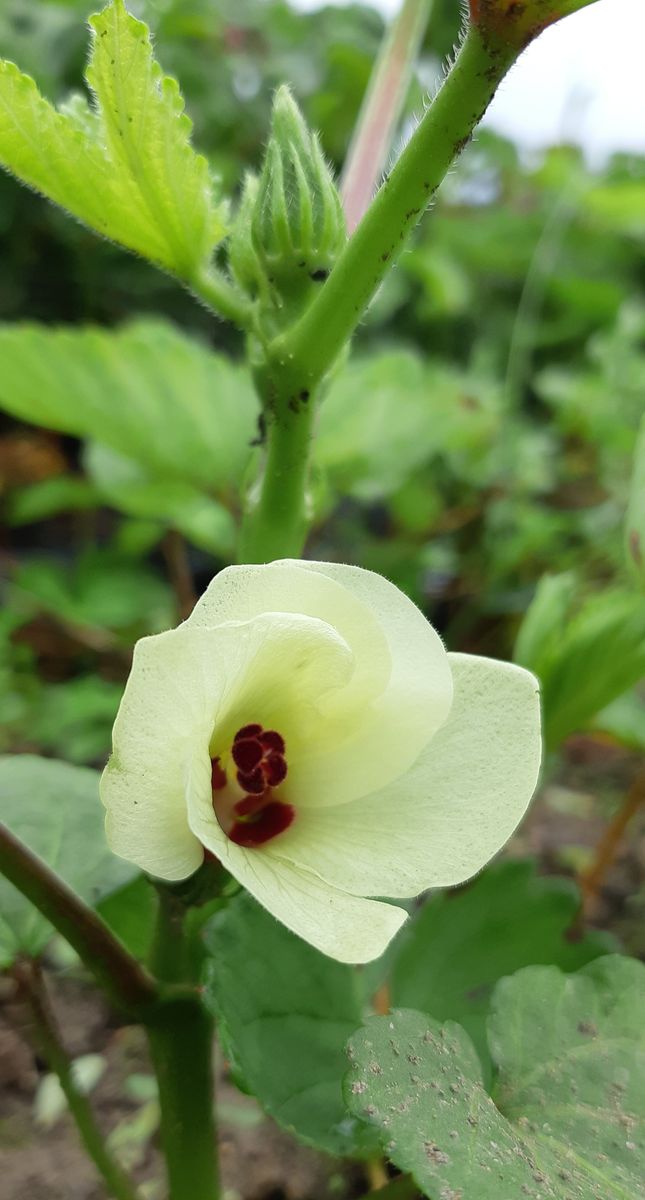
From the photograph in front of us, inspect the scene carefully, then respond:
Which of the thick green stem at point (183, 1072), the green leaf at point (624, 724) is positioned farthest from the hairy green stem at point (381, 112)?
the green leaf at point (624, 724)

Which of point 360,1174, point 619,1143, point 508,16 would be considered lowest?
point 360,1174

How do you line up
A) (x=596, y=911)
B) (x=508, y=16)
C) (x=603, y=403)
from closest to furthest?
(x=508, y=16)
(x=596, y=911)
(x=603, y=403)

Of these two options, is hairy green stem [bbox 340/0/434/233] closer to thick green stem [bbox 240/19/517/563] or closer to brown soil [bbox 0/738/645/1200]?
thick green stem [bbox 240/19/517/563]

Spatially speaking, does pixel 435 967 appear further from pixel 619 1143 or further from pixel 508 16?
pixel 508 16

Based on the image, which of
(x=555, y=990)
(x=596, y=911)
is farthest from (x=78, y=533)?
(x=555, y=990)

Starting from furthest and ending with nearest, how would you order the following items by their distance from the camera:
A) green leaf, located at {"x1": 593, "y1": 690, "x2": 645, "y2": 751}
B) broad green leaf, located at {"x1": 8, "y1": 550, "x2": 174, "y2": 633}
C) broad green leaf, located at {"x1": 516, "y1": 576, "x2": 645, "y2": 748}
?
1. broad green leaf, located at {"x1": 8, "y1": 550, "x2": 174, "y2": 633}
2. green leaf, located at {"x1": 593, "y1": 690, "x2": 645, "y2": 751}
3. broad green leaf, located at {"x1": 516, "y1": 576, "x2": 645, "y2": 748}

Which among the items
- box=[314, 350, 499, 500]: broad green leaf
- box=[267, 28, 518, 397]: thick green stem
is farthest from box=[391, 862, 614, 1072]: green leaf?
box=[314, 350, 499, 500]: broad green leaf
